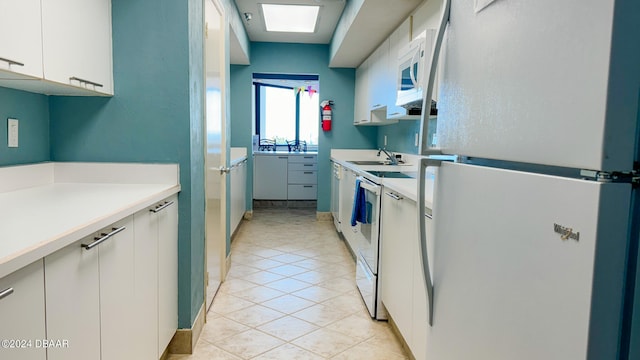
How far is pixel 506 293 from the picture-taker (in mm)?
833

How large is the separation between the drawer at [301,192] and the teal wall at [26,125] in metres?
4.94

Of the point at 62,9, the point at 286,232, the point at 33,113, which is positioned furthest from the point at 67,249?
the point at 286,232

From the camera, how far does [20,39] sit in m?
1.37

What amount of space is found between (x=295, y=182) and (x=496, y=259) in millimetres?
6111

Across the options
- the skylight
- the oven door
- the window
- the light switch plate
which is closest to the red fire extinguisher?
the skylight

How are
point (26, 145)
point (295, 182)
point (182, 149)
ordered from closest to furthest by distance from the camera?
point (26, 145) < point (182, 149) < point (295, 182)

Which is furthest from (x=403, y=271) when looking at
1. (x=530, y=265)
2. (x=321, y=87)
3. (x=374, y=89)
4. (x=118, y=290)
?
(x=321, y=87)

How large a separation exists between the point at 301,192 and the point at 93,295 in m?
5.71

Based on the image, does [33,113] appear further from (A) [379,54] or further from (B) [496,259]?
(A) [379,54]

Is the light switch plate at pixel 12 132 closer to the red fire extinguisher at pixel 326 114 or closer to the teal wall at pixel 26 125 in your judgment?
the teal wall at pixel 26 125

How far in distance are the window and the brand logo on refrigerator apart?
7081mm

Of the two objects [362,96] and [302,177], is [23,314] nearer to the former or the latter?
[362,96]

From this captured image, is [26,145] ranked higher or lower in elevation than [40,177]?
higher

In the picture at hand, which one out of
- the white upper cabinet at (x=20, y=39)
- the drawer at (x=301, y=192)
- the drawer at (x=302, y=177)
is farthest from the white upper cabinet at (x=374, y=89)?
the white upper cabinet at (x=20, y=39)
